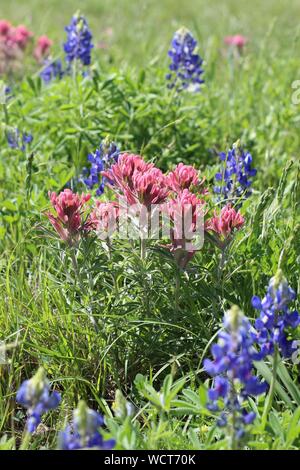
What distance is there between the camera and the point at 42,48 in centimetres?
483

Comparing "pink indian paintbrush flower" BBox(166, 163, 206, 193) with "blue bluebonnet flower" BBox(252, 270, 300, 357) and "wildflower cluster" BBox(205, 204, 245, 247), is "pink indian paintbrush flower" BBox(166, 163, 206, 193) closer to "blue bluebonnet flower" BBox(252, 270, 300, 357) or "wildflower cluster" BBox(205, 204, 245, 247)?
"wildflower cluster" BBox(205, 204, 245, 247)

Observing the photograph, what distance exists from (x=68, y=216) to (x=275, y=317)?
691 mm

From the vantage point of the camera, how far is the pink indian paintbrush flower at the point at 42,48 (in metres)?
4.80

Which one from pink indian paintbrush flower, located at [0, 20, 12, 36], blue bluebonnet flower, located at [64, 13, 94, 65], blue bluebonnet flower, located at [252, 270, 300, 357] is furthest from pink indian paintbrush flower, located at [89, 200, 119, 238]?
pink indian paintbrush flower, located at [0, 20, 12, 36]

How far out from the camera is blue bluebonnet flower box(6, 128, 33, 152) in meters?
3.42

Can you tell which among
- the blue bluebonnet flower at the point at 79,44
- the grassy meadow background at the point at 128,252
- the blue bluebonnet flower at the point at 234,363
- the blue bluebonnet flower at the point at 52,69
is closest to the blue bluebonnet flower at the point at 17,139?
the grassy meadow background at the point at 128,252

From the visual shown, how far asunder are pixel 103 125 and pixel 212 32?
4070 mm

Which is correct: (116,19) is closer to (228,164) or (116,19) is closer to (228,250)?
(228,164)

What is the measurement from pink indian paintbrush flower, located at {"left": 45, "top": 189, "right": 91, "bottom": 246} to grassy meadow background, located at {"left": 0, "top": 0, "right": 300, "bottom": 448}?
101 millimetres

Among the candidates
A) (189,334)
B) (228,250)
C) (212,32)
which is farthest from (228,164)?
(212,32)

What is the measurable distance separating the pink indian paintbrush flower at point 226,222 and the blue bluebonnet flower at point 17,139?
→ 4.61ft

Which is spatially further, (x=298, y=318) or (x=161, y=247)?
(x=161, y=247)

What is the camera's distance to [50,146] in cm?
365
